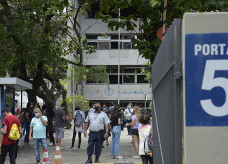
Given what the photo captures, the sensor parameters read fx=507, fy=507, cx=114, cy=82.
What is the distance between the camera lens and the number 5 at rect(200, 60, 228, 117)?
2707mm

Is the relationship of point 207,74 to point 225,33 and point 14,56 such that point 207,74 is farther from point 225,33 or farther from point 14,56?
point 14,56

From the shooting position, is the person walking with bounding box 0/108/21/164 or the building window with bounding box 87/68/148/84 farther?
the building window with bounding box 87/68/148/84

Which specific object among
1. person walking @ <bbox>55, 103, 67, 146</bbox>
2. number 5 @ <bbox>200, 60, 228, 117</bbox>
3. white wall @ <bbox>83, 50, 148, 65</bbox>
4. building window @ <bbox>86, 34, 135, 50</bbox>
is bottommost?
person walking @ <bbox>55, 103, 67, 146</bbox>

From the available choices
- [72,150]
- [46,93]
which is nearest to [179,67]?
[72,150]

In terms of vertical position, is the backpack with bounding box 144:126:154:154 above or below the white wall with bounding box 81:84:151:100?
below

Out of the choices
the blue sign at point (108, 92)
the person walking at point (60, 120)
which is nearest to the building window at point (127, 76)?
the blue sign at point (108, 92)

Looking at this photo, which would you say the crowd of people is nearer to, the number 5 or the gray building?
the number 5

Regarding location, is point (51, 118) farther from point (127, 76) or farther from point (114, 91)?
point (127, 76)

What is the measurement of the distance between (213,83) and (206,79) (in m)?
0.04

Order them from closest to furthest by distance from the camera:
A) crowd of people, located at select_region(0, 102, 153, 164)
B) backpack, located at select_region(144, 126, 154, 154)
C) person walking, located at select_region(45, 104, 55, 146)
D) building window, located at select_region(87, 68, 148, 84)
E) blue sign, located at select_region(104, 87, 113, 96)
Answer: backpack, located at select_region(144, 126, 154, 154) < crowd of people, located at select_region(0, 102, 153, 164) < person walking, located at select_region(45, 104, 55, 146) < blue sign, located at select_region(104, 87, 113, 96) < building window, located at select_region(87, 68, 148, 84)

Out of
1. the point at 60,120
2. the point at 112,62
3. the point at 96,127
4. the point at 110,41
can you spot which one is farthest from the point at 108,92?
the point at 96,127

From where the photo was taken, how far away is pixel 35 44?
19719 mm

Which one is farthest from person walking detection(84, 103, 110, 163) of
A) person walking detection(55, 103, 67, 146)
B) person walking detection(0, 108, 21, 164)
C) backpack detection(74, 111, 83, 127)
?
backpack detection(74, 111, 83, 127)

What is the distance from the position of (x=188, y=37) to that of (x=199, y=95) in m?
0.33
